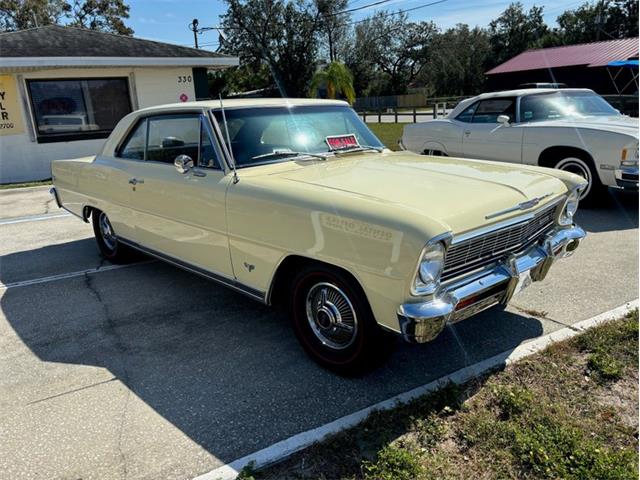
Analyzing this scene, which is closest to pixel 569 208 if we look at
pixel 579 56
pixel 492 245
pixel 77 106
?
pixel 492 245

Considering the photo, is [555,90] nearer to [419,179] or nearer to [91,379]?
[419,179]

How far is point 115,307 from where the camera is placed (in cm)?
454

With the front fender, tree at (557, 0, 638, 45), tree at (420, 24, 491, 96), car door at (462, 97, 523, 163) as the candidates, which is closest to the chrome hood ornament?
the front fender

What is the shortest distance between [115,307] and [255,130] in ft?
6.55

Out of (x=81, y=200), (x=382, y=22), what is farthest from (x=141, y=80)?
(x=382, y=22)

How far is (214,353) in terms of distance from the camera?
3.66 m

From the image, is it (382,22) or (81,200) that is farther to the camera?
(382,22)

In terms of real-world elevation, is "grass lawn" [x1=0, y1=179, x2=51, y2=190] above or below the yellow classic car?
below

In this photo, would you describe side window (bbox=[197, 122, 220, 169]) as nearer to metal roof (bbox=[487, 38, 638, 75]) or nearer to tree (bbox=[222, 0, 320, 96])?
metal roof (bbox=[487, 38, 638, 75])

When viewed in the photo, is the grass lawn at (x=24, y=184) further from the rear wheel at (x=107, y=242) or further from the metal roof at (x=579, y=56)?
the metal roof at (x=579, y=56)

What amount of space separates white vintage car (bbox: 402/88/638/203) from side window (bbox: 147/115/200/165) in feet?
17.3

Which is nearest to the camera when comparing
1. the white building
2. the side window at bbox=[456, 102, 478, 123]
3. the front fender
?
the front fender

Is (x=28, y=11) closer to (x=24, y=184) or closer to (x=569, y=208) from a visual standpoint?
(x=24, y=184)

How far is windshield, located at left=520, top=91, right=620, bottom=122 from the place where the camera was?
7879mm
